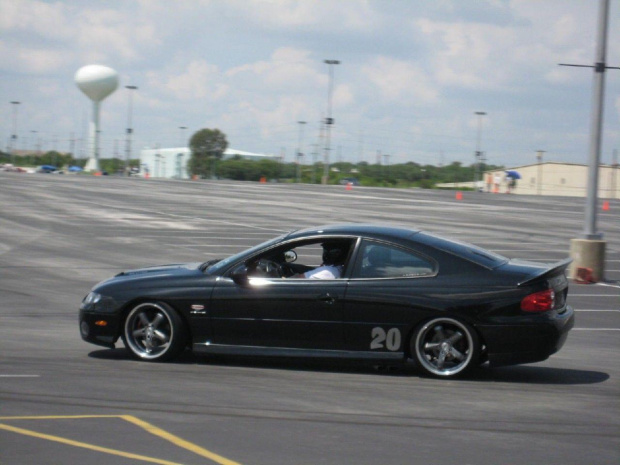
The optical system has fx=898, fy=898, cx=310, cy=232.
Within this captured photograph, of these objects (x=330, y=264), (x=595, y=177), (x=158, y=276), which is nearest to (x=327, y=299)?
(x=330, y=264)

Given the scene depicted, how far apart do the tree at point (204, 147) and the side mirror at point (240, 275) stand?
92882mm

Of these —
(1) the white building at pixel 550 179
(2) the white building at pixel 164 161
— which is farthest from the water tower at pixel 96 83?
(1) the white building at pixel 550 179

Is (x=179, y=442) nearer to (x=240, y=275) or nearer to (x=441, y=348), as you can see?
(x=240, y=275)

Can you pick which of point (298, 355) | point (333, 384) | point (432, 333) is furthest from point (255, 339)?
point (432, 333)

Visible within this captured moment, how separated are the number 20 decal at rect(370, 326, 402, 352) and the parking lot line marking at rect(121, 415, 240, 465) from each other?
2.51 m

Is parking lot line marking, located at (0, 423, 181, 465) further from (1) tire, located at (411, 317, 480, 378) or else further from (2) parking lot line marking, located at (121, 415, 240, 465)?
(1) tire, located at (411, 317, 480, 378)

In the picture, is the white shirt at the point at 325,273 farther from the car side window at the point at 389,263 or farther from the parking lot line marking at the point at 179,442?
the parking lot line marking at the point at 179,442

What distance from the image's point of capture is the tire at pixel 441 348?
802 centimetres

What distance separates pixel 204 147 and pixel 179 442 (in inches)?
4235

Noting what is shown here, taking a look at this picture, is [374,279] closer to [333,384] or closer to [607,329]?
[333,384]

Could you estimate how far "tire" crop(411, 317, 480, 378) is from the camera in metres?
8.02

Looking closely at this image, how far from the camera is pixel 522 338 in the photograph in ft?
25.8

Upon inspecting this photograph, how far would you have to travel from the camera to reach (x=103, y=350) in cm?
932

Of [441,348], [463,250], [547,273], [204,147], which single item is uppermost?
[204,147]
